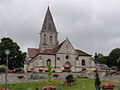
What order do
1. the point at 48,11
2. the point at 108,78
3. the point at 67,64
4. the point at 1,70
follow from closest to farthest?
the point at 108,78 < the point at 1,70 < the point at 67,64 < the point at 48,11

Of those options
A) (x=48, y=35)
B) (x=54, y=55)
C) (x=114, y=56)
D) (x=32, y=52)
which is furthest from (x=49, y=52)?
(x=114, y=56)

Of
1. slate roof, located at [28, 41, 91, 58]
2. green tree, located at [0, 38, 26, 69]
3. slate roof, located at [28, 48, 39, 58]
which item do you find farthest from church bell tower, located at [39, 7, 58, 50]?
green tree, located at [0, 38, 26, 69]

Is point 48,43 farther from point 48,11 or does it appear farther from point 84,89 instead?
point 84,89

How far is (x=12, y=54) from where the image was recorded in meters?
60.0

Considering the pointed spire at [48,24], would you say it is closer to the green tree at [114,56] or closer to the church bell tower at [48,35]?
the church bell tower at [48,35]

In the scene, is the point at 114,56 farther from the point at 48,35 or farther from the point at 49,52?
the point at 49,52

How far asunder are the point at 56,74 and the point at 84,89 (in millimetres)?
15041

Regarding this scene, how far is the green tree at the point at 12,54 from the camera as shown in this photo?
6000 cm

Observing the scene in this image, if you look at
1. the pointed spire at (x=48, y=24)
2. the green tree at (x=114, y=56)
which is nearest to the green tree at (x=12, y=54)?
the pointed spire at (x=48, y=24)

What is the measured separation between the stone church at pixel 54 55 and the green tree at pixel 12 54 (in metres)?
3.18

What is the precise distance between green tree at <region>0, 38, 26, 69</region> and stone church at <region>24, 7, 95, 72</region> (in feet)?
10.4

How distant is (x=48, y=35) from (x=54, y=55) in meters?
8.39

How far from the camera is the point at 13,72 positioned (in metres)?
44.5

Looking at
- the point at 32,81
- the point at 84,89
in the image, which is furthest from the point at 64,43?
the point at 84,89
